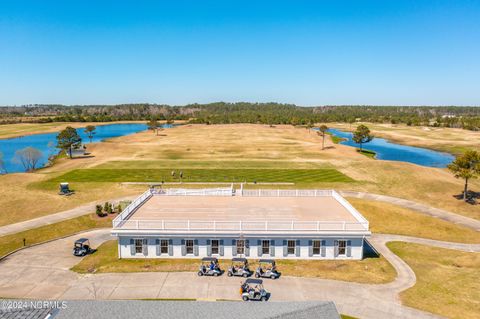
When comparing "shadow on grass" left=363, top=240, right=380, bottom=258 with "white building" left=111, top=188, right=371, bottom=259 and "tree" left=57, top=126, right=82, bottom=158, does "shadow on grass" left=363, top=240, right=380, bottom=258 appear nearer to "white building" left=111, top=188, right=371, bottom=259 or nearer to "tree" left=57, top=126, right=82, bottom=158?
"white building" left=111, top=188, right=371, bottom=259

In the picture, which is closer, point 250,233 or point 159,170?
point 250,233

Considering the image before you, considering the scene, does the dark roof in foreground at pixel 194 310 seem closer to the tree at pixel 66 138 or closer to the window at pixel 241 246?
the window at pixel 241 246

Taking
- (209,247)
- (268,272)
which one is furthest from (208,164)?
(268,272)

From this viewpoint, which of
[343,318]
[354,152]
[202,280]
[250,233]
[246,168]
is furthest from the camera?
[354,152]

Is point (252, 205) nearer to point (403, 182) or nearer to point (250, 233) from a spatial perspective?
point (250, 233)

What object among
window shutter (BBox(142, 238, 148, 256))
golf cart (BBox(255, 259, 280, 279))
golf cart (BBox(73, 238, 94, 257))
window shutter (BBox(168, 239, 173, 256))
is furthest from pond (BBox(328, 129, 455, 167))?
golf cart (BBox(73, 238, 94, 257))

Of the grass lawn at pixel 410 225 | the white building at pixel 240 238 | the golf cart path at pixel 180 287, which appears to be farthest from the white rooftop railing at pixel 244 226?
the grass lawn at pixel 410 225

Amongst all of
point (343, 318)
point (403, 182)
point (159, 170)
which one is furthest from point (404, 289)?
point (159, 170)
